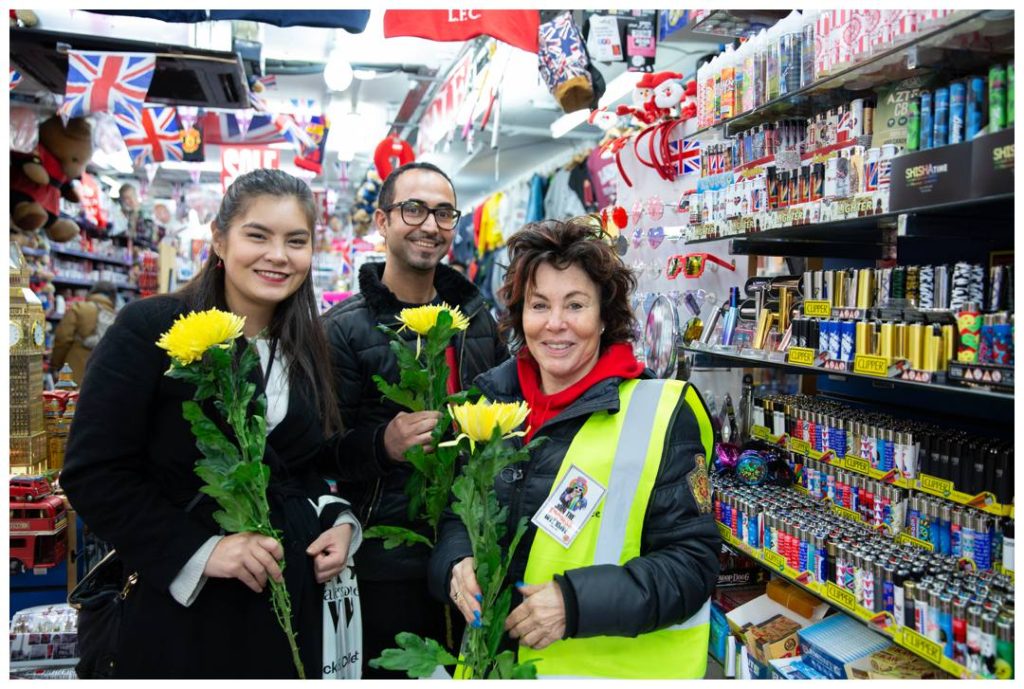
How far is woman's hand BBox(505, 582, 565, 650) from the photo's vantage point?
1464 mm

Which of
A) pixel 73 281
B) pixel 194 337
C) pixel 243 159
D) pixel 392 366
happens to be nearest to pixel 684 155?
pixel 392 366

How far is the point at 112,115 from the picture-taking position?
17.5 feet

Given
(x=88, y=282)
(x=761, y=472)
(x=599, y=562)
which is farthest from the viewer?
(x=88, y=282)

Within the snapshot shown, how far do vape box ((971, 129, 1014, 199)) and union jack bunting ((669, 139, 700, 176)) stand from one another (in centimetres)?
182

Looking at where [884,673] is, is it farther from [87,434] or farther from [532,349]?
[87,434]

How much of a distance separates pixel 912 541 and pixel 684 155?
6.38 feet

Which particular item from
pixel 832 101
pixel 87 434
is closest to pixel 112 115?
pixel 87 434

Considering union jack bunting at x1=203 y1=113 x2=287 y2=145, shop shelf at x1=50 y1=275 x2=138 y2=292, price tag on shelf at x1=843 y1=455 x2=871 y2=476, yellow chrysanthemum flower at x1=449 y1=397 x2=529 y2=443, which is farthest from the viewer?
shop shelf at x1=50 y1=275 x2=138 y2=292

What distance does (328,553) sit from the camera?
175 cm

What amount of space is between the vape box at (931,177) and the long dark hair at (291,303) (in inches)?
52.8

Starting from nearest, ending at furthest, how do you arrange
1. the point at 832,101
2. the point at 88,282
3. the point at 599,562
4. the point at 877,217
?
1. the point at 599,562
2. the point at 877,217
3. the point at 832,101
4. the point at 88,282

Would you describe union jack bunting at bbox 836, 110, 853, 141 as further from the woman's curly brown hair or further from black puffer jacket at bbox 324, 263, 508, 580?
black puffer jacket at bbox 324, 263, 508, 580

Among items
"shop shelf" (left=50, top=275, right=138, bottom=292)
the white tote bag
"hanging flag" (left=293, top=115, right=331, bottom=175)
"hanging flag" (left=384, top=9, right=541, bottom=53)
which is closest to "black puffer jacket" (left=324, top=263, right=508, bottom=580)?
the white tote bag

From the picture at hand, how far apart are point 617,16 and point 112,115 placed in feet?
12.6
